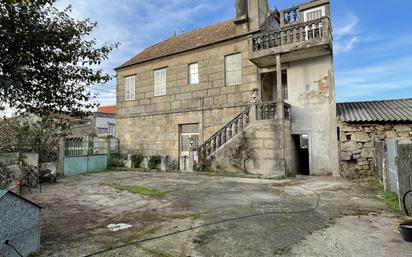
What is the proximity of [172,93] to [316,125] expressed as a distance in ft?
26.5

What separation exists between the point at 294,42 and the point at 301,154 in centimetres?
544

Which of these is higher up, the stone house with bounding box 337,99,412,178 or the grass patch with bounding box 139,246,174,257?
the stone house with bounding box 337,99,412,178

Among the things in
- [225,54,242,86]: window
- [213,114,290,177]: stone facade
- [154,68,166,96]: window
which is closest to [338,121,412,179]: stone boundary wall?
[213,114,290,177]: stone facade

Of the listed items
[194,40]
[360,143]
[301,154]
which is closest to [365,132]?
[360,143]

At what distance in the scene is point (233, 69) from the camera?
13688 millimetres

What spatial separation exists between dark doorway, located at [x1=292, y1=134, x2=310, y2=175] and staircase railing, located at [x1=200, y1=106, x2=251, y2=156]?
247 cm

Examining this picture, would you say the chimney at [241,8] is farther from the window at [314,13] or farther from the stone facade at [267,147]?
the stone facade at [267,147]

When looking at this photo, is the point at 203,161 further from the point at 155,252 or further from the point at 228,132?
the point at 155,252

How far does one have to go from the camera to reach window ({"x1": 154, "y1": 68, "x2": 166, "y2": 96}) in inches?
638

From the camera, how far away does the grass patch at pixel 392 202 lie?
565cm

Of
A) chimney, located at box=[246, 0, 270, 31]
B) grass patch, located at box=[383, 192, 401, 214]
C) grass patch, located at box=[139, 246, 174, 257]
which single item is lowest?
grass patch, located at box=[139, 246, 174, 257]

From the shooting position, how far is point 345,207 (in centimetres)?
605

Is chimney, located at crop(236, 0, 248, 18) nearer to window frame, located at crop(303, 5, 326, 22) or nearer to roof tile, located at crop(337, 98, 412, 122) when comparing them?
window frame, located at crop(303, 5, 326, 22)

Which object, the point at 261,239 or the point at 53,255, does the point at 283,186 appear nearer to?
the point at 261,239
